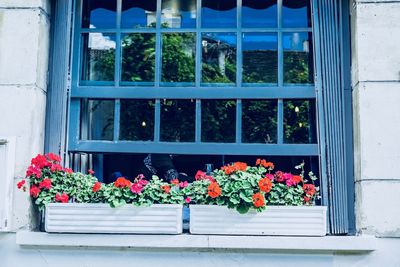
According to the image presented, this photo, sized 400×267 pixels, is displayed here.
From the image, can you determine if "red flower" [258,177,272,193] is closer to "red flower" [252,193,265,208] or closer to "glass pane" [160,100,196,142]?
"red flower" [252,193,265,208]

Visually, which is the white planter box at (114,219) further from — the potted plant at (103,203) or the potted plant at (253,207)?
the potted plant at (253,207)

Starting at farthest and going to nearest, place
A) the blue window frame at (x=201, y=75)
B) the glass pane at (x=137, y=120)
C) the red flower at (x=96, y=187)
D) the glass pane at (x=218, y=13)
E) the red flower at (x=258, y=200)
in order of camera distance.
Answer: the glass pane at (x=218, y=13) → the glass pane at (x=137, y=120) → the blue window frame at (x=201, y=75) → the red flower at (x=96, y=187) → the red flower at (x=258, y=200)

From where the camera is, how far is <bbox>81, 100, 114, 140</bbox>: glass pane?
16.6 ft

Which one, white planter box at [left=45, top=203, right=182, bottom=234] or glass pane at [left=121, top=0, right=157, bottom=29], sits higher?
glass pane at [left=121, top=0, right=157, bottom=29]

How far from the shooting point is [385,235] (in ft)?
14.6

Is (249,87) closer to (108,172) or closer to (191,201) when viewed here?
(191,201)

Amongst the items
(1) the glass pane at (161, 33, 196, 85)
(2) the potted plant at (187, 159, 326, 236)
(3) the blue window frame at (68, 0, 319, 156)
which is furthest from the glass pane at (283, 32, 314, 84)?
(2) the potted plant at (187, 159, 326, 236)

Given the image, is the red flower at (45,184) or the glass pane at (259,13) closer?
the red flower at (45,184)

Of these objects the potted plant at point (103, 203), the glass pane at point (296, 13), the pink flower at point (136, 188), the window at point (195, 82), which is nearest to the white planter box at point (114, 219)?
the potted plant at point (103, 203)

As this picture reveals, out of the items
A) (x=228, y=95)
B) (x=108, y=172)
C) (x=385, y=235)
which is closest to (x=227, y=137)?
(x=228, y=95)

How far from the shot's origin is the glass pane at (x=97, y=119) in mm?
5074

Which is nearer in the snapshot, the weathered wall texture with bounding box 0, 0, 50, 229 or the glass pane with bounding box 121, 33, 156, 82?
the weathered wall texture with bounding box 0, 0, 50, 229

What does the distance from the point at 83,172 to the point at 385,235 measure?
2.72 metres

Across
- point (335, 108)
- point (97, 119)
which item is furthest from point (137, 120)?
point (335, 108)
